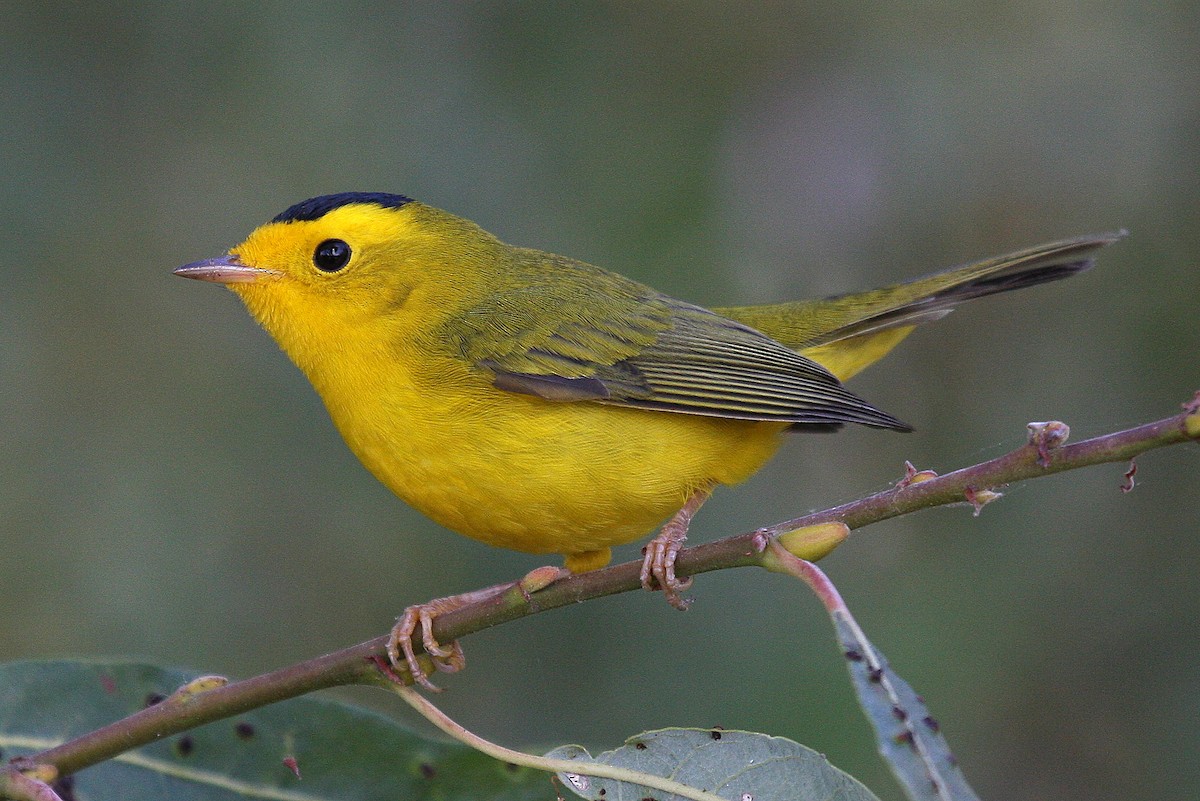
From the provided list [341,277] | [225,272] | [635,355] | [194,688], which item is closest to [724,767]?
[194,688]

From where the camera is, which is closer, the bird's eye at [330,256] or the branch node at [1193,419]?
the branch node at [1193,419]

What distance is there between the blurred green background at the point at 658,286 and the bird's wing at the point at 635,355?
0.90 metres

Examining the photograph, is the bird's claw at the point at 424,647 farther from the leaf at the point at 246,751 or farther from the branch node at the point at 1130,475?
the branch node at the point at 1130,475

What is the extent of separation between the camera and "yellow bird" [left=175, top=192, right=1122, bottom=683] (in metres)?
3.63

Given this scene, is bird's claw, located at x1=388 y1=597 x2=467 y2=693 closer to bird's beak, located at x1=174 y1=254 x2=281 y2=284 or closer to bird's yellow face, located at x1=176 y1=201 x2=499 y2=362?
bird's yellow face, located at x1=176 y1=201 x2=499 y2=362

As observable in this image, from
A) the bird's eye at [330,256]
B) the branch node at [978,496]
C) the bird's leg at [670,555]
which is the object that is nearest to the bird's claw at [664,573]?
the bird's leg at [670,555]

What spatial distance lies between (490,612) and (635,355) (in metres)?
1.50

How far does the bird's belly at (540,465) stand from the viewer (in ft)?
11.7

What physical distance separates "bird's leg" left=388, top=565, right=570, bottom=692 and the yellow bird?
0.01 meters

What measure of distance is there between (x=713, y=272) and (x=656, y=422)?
5.39 ft

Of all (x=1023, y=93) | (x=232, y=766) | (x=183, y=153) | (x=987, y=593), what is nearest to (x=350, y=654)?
(x=232, y=766)

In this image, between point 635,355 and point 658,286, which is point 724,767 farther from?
point 658,286

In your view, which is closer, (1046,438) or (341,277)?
(1046,438)

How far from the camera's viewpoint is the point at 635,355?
13.6 feet
